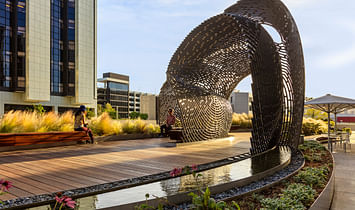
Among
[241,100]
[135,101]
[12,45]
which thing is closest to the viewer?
[12,45]

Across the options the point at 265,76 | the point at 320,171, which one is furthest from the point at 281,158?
the point at 265,76

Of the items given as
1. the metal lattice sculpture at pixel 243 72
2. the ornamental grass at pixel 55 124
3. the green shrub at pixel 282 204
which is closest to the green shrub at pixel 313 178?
→ the green shrub at pixel 282 204

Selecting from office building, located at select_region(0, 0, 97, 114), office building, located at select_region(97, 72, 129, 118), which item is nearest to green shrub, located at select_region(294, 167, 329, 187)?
office building, located at select_region(0, 0, 97, 114)

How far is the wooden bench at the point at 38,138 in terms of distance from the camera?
7574 mm

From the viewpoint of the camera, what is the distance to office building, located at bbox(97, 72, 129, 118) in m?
95.1

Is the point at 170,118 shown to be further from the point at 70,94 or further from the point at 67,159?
the point at 70,94

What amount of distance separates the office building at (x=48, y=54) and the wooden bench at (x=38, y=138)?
30.7 meters

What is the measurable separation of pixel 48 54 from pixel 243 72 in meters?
32.2

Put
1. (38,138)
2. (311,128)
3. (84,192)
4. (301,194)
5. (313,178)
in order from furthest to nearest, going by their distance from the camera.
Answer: (311,128) → (38,138) → (313,178) → (301,194) → (84,192)

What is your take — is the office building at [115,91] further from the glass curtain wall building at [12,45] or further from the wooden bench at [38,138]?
the wooden bench at [38,138]

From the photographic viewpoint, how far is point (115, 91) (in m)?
97.7

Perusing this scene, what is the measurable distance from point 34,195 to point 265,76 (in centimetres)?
601

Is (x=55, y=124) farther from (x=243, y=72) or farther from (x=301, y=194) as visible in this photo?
(x=243, y=72)

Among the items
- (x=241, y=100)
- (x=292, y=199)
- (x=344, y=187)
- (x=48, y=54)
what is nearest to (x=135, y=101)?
(x=241, y=100)
